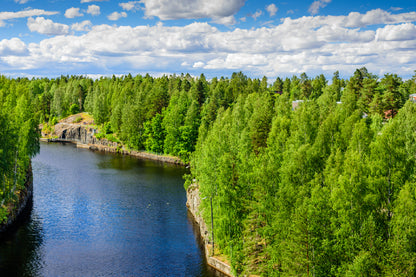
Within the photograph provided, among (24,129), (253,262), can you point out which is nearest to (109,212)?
(24,129)

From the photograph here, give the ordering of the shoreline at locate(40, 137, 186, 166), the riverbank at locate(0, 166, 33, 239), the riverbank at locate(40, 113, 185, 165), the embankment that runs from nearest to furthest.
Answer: the riverbank at locate(0, 166, 33, 239) < the shoreline at locate(40, 137, 186, 166) < the embankment < the riverbank at locate(40, 113, 185, 165)

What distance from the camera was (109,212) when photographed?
6744 centimetres

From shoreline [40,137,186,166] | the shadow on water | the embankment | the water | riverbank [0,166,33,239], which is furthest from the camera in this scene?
the embankment

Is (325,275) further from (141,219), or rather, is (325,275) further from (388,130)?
(141,219)

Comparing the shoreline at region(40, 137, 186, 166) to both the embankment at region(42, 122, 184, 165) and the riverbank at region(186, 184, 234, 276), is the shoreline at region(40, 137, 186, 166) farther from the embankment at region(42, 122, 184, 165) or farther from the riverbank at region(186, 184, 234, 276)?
the riverbank at region(186, 184, 234, 276)

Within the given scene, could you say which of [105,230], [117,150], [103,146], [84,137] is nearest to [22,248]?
[105,230]

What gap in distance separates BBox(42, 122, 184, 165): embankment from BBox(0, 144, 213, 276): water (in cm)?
2688

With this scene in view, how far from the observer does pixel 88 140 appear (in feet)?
495

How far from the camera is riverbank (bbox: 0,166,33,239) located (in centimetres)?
5822

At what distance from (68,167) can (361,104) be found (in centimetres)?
7352

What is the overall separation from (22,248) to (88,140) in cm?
10189

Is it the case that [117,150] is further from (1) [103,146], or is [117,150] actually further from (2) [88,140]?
(2) [88,140]

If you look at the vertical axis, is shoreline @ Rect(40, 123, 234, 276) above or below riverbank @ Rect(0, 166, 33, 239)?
above

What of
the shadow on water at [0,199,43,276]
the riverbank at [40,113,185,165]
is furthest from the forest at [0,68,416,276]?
the riverbank at [40,113,185,165]
